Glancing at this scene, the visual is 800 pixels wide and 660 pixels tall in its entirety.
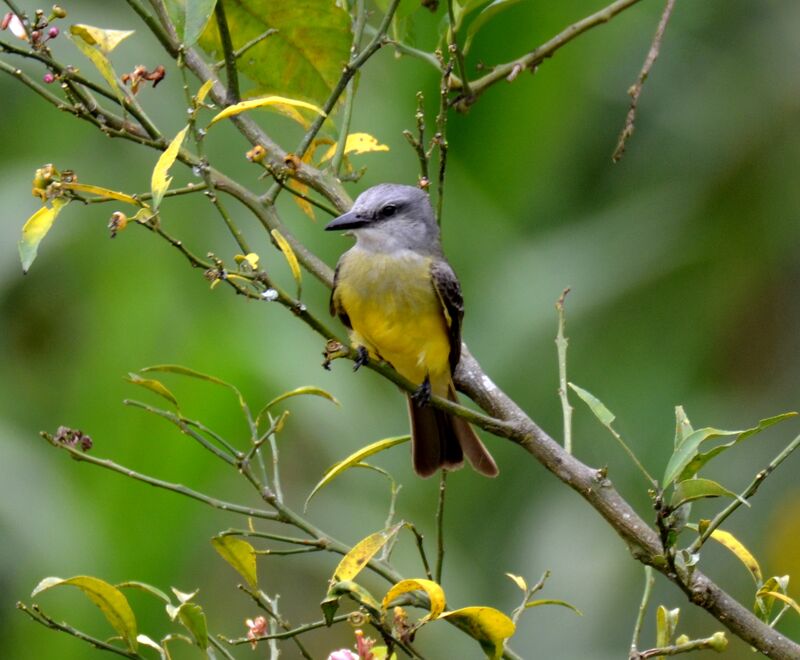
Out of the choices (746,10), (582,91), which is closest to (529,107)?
(582,91)

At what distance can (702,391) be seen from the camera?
473 centimetres

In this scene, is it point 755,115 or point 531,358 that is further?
point 755,115

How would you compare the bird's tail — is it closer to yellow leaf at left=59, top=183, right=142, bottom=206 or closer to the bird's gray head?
the bird's gray head

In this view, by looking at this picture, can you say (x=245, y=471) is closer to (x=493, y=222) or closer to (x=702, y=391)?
(x=493, y=222)

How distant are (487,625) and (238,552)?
417mm

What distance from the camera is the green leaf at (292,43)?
2646 millimetres

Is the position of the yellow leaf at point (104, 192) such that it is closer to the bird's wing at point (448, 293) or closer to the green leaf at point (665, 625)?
the green leaf at point (665, 625)

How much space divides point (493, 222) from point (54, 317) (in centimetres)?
183

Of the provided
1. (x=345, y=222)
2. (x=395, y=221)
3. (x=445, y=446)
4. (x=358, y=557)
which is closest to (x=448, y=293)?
(x=395, y=221)

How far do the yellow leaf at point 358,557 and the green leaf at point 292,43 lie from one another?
1.12 metres

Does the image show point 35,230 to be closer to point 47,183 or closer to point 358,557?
point 47,183

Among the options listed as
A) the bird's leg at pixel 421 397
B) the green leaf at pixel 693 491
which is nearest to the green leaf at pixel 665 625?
the green leaf at pixel 693 491

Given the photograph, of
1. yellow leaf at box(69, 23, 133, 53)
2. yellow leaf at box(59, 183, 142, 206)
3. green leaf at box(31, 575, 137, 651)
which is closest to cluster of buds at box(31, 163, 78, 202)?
yellow leaf at box(59, 183, 142, 206)

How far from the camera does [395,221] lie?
335cm
